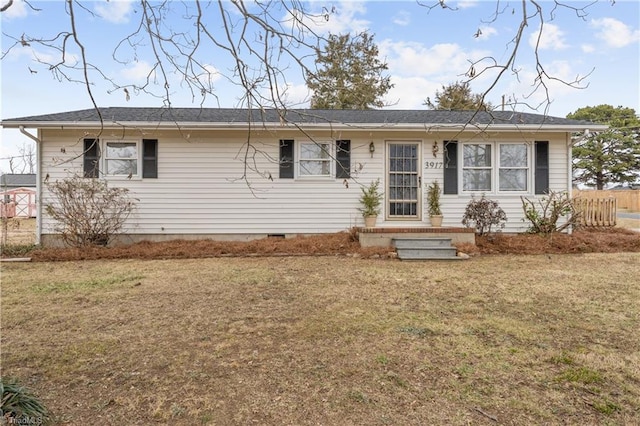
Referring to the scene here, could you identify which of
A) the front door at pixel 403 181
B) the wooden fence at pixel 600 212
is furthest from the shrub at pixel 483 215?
the wooden fence at pixel 600 212

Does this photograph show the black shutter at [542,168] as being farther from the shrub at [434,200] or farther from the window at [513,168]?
the shrub at [434,200]

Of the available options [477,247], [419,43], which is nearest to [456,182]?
[477,247]

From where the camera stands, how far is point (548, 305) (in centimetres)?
426

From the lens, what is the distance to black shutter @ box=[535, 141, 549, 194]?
8.94 m

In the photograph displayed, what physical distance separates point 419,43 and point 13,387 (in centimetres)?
508

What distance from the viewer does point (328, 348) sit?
307 centimetres

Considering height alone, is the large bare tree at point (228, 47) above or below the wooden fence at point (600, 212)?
above

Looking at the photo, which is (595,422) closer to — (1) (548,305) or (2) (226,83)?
(1) (548,305)

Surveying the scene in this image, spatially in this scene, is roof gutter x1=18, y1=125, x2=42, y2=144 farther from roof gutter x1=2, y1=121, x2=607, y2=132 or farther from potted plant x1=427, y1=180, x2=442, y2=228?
potted plant x1=427, y1=180, x2=442, y2=228

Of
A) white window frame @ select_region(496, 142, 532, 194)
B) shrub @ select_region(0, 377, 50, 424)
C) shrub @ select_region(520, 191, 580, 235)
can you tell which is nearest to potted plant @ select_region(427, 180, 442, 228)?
white window frame @ select_region(496, 142, 532, 194)

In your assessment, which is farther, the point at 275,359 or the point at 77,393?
the point at 275,359

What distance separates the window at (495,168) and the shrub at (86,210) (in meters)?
8.27

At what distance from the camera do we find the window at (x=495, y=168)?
29.6 ft

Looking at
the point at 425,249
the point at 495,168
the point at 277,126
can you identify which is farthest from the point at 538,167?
the point at 277,126
